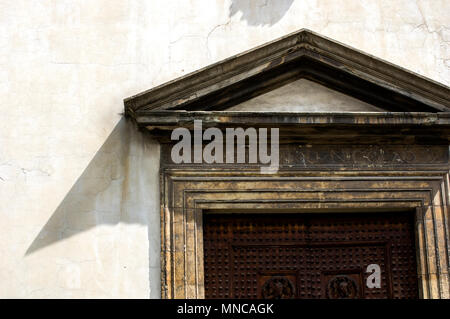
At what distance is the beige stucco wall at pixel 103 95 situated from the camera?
5.53m

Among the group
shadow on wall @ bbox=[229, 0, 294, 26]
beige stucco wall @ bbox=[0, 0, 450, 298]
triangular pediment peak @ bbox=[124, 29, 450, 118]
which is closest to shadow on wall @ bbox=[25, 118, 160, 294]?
beige stucco wall @ bbox=[0, 0, 450, 298]

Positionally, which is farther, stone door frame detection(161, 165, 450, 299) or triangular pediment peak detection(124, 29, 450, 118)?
triangular pediment peak detection(124, 29, 450, 118)

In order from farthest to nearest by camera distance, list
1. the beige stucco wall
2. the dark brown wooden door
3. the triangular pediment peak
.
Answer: the dark brown wooden door < the triangular pediment peak < the beige stucco wall

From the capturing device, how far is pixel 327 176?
5.80m

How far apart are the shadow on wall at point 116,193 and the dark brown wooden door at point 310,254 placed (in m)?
0.51

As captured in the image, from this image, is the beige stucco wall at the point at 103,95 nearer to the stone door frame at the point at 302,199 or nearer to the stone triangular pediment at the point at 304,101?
the stone door frame at the point at 302,199

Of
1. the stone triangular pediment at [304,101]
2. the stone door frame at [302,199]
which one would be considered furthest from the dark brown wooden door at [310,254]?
the stone triangular pediment at [304,101]

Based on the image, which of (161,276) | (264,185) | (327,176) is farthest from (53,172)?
(327,176)

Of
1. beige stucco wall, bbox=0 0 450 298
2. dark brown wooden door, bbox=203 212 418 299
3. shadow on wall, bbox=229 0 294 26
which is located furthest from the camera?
shadow on wall, bbox=229 0 294 26

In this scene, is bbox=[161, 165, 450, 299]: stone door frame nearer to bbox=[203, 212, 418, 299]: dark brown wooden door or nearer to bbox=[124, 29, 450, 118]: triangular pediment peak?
bbox=[203, 212, 418, 299]: dark brown wooden door

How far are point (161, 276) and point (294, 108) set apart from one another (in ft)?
5.07

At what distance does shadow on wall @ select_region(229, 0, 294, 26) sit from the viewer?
611 centimetres

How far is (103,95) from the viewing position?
584 centimetres

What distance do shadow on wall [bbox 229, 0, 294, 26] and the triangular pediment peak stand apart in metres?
0.37
